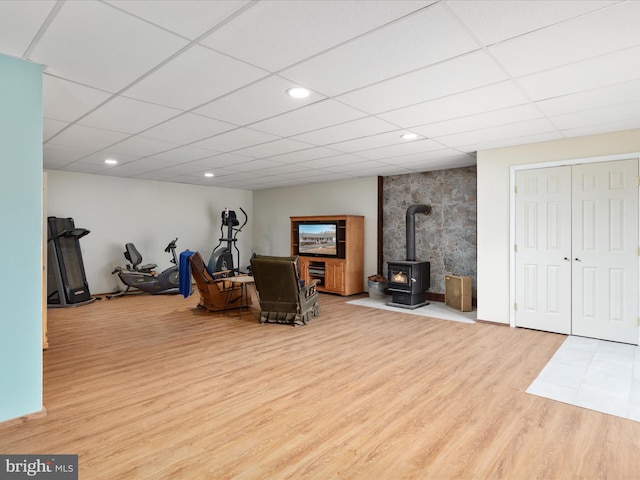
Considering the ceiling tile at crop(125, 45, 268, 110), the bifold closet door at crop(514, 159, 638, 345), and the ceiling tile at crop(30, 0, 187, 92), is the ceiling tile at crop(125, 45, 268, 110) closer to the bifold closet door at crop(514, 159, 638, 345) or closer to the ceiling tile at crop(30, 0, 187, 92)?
the ceiling tile at crop(30, 0, 187, 92)

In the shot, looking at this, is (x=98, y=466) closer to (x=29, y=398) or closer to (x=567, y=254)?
(x=29, y=398)

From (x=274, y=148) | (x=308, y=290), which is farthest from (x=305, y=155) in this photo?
(x=308, y=290)

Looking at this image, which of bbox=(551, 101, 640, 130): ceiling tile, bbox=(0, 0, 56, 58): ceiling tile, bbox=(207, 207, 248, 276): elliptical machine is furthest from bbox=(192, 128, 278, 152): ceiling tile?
bbox=(207, 207, 248, 276): elliptical machine

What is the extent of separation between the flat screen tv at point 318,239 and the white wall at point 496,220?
10.5 ft

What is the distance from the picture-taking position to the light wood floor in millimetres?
2051

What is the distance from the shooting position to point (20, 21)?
6.52 feet

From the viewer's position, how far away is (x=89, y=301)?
22.0 feet

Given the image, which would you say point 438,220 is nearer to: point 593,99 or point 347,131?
point 347,131

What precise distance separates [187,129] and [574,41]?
3.61 meters

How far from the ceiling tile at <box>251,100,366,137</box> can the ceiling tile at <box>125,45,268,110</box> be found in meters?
0.76

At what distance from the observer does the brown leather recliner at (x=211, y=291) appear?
5.70m

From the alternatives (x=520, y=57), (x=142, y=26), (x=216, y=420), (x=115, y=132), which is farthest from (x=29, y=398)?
(x=520, y=57)

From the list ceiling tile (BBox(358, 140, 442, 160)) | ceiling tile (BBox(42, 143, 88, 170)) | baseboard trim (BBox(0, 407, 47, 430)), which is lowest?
baseboard trim (BBox(0, 407, 47, 430))

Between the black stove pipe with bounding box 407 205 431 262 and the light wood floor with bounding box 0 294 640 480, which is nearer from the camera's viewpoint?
the light wood floor with bounding box 0 294 640 480
